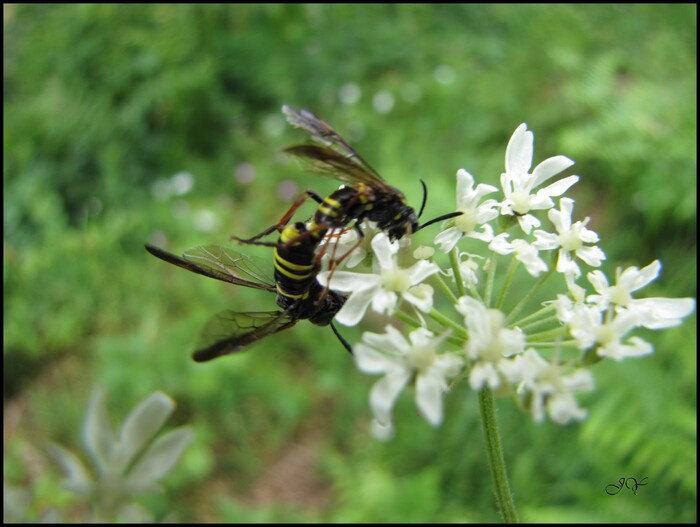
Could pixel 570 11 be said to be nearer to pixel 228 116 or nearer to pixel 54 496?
pixel 228 116

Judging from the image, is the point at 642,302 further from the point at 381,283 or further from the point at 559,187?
the point at 381,283

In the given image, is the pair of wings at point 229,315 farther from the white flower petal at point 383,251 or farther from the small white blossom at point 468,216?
the small white blossom at point 468,216

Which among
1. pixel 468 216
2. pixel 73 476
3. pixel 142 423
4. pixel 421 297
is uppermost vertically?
pixel 468 216

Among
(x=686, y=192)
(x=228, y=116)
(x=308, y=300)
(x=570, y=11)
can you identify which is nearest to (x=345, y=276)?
(x=308, y=300)

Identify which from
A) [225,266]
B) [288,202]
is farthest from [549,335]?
[288,202]

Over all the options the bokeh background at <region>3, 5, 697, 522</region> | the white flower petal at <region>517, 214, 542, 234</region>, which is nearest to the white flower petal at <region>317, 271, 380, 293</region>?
the white flower petal at <region>517, 214, 542, 234</region>

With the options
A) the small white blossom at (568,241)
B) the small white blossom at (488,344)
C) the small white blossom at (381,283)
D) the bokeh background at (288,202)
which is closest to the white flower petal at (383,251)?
the small white blossom at (381,283)
